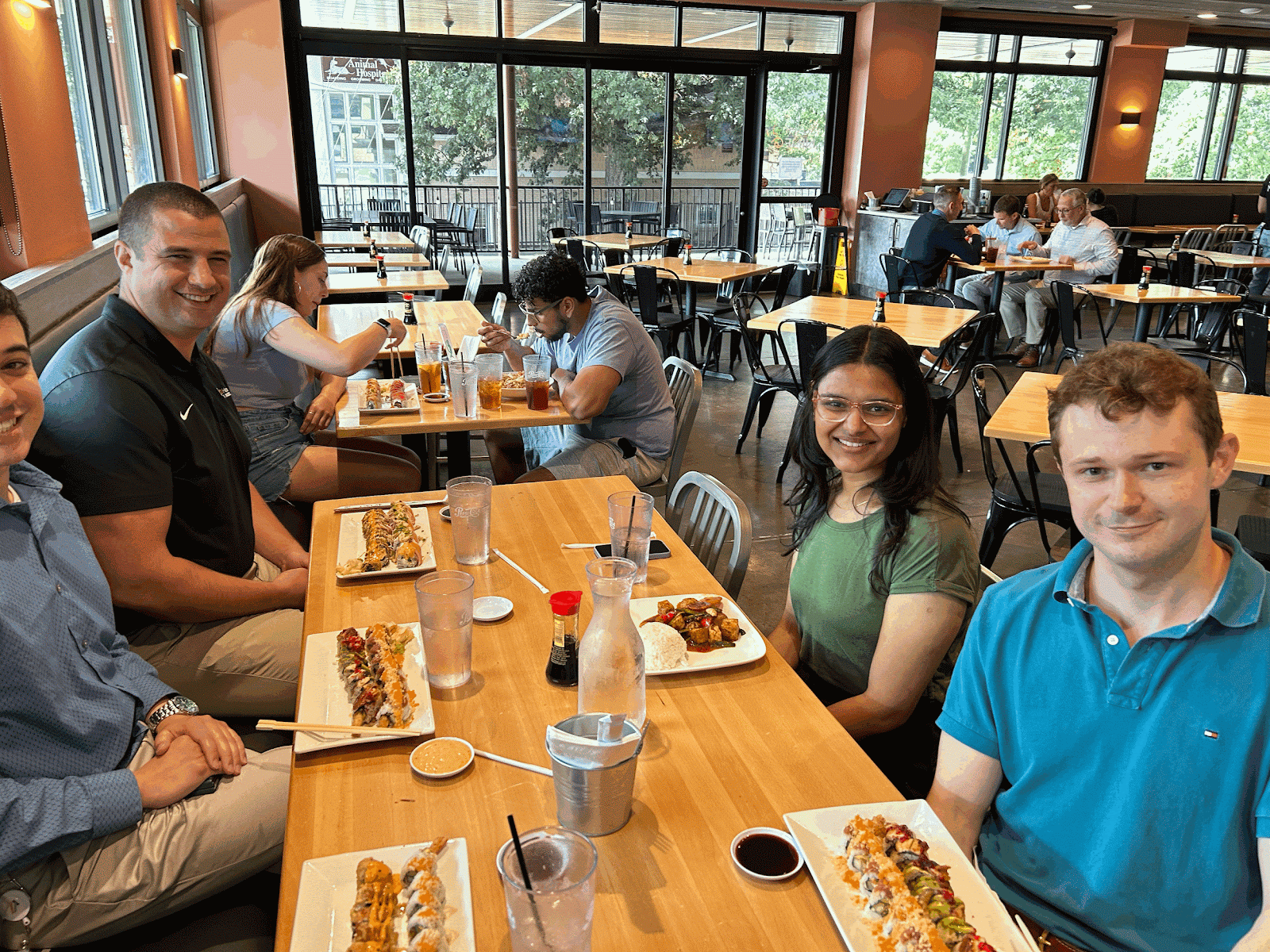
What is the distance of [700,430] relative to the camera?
219 inches

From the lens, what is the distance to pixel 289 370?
3.24 metres

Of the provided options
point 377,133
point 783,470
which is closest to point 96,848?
point 783,470

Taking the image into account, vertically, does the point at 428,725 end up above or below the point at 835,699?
above

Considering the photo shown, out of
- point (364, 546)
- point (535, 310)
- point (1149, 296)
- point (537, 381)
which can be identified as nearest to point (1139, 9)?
point (1149, 296)

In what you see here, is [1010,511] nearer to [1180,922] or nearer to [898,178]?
[1180,922]

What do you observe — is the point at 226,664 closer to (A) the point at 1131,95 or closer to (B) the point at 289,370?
(B) the point at 289,370

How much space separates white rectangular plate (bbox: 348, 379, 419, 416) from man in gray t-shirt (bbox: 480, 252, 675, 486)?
1.21 feet

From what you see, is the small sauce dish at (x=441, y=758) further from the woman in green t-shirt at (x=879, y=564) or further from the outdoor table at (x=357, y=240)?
the outdoor table at (x=357, y=240)

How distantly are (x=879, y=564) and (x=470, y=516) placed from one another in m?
0.83

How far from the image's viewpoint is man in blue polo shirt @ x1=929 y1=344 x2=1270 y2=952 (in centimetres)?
106

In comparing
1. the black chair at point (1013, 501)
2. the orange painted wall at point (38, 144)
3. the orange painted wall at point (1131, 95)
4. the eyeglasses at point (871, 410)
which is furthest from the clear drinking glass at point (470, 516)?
the orange painted wall at point (1131, 95)

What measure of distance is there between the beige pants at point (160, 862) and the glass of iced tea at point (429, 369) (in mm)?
2033

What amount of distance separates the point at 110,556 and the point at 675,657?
1193 millimetres

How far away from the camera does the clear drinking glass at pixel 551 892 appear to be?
32.9 inches
